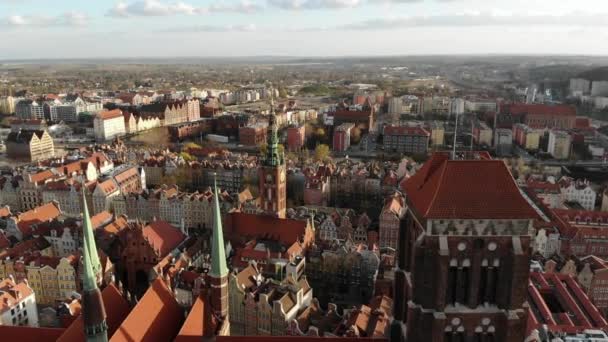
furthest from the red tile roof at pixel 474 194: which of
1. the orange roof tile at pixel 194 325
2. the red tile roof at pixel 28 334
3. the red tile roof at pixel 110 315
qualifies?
the red tile roof at pixel 28 334

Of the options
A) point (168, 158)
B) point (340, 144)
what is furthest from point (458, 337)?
point (340, 144)

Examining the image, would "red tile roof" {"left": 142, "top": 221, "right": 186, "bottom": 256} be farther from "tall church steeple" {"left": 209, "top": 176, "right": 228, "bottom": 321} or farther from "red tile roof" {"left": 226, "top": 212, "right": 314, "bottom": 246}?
"tall church steeple" {"left": 209, "top": 176, "right": 228, "bottom": 321}

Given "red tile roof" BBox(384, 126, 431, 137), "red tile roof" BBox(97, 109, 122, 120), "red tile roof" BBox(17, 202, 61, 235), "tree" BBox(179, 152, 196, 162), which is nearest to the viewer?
"red tile roof" BBox(17, 202, 61, 235)

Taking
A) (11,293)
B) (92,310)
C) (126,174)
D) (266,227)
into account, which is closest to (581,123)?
(266,227)

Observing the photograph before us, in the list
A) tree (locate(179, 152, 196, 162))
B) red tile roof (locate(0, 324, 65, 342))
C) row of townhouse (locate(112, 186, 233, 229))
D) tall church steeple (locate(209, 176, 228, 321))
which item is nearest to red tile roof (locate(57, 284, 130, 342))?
red tile roof (locate(0, 324, 65, 342))

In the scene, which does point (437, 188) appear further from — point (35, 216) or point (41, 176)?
point (41, 176)

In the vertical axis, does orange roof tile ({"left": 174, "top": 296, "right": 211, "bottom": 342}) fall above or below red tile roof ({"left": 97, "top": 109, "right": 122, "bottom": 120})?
above
